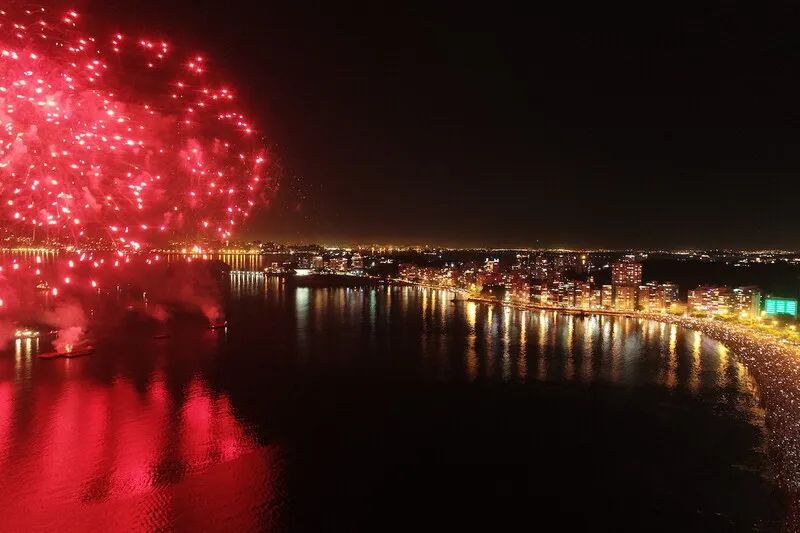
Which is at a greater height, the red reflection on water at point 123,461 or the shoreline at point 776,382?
the red reflection on water at point 123,461

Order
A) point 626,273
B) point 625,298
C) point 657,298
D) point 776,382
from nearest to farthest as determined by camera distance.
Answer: point 776,382 → point 657,298 → point 625,298 → point 626,273

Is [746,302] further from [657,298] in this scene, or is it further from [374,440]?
[374,440]

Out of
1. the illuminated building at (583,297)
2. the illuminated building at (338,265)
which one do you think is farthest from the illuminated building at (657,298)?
the illuminated building at (338,265)

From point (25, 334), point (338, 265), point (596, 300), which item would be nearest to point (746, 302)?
point (596, 300)

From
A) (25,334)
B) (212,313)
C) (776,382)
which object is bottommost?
(776,382)

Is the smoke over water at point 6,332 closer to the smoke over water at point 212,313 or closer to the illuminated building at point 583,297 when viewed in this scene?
the smoke over water at point 212,313

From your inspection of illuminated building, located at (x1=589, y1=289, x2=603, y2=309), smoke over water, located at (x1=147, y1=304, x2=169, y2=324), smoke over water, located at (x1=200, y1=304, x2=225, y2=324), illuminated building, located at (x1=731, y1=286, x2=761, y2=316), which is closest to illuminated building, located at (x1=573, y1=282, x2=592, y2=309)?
illuminated building, located at (x1=589, y1=289, x2=603, y2=309)
